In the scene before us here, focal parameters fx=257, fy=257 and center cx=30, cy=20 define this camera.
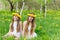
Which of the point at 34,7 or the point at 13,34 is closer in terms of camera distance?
the point at 13,34

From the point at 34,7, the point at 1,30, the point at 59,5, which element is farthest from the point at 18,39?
the point at 59,5

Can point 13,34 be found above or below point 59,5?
above

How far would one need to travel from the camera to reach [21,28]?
323 inches

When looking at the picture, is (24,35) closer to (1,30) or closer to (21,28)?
(21,28)

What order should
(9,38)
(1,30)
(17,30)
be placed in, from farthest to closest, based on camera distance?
(1,30), (17,30), (9,38)

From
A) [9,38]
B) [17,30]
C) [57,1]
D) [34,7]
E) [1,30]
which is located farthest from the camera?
[57,1]

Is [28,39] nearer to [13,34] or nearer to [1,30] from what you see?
[13,34]

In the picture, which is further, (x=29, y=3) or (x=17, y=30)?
(x=29, y=3)

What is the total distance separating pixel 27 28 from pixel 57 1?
30075 mm

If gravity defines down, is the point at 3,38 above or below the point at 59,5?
above

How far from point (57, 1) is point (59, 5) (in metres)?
1.51

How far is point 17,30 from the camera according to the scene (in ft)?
26.7

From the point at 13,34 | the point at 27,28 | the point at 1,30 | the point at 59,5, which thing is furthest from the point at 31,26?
the point at 59,5

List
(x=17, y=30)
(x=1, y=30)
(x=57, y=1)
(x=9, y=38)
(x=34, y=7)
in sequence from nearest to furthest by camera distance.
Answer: (x=9, y=38) → (x=17, y=30) → (x=1, y=30) → (x=34, y=7) → (x=57, y=1)
